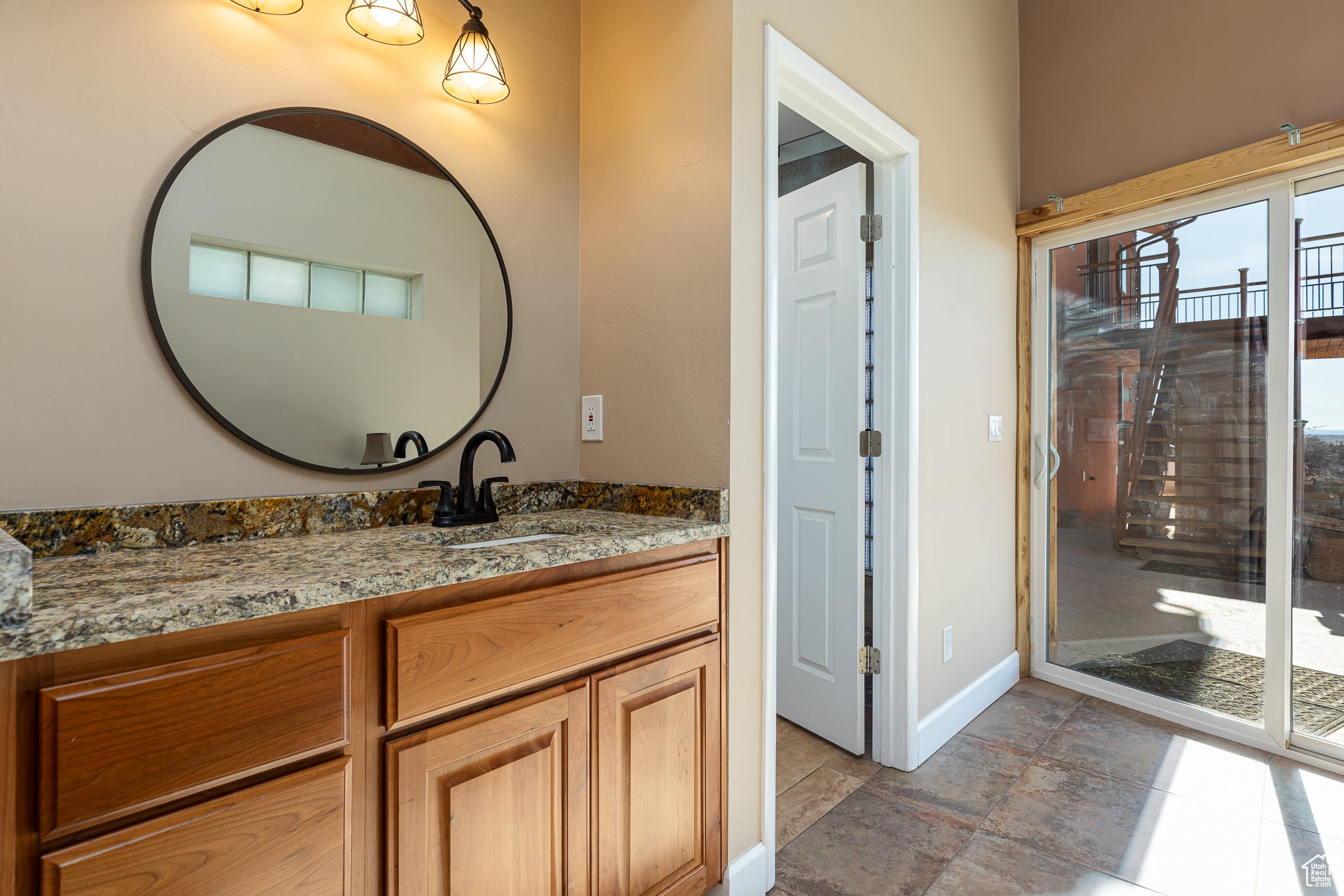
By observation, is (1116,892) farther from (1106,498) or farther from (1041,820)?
(1106,498)

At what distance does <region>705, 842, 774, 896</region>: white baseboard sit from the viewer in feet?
4.78

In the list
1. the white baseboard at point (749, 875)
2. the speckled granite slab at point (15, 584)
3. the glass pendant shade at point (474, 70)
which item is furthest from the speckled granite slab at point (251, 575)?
the glass pendant shade at point (474, 70)

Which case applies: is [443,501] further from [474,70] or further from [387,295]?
[474,70]

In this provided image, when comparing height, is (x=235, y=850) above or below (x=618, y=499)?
below

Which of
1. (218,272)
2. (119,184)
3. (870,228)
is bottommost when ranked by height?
(218,272)

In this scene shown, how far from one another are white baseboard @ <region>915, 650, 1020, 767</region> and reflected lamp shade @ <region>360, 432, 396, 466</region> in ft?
6.44

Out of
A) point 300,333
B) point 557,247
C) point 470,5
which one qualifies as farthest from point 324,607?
point 470,5

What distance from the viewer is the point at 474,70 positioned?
1.49 m

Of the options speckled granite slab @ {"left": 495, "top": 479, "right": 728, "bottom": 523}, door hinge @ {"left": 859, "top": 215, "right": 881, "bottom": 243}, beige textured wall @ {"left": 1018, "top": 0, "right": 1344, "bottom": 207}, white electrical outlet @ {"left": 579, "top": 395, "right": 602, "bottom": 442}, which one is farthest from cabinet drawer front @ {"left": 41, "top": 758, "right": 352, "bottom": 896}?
beige textured wall @ {"left": 1018, "top": 0, "right": 1344, "bottom": 207}

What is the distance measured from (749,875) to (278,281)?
176 cm

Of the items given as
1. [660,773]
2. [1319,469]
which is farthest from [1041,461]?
[660,773]

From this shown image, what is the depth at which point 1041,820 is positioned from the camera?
1.78 meters

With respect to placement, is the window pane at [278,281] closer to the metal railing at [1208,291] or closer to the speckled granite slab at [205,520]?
the speckled granite slab at [205,520]

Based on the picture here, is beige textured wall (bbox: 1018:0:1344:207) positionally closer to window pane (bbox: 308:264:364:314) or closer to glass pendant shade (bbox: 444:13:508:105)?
glass pendant shade (bbox: 444:13:508:105)
